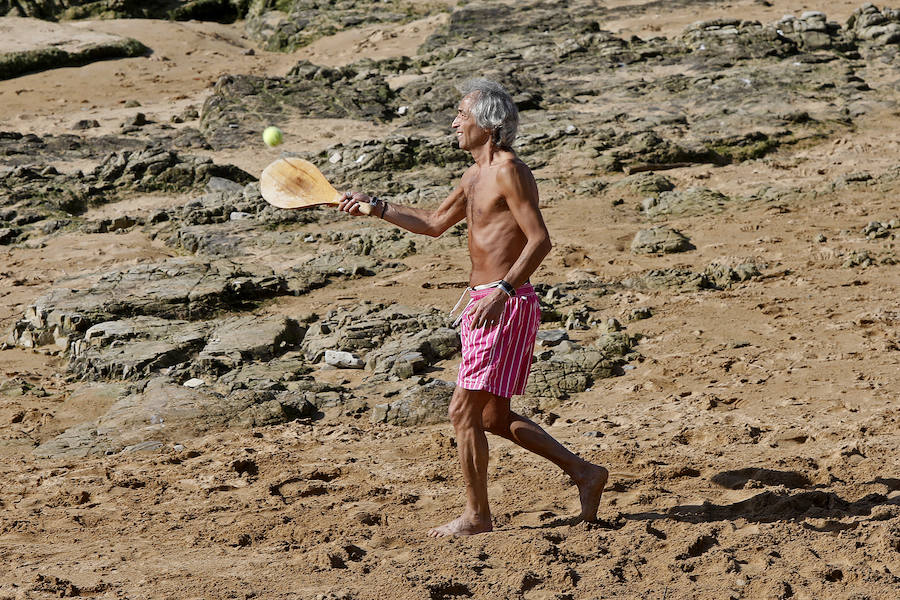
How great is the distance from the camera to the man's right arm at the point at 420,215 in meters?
3.84

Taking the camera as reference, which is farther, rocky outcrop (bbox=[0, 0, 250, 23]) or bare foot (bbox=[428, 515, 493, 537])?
rocky outcrop (bbox=[0, 0, 250, 23])

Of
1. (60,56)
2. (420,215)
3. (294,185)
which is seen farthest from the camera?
(60,56)

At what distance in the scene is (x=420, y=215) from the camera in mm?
3951

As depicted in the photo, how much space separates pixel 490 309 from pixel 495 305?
0.9 inches

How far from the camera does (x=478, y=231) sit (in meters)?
3.62

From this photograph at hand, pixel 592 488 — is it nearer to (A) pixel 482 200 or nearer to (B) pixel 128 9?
(A) pixel 482 200

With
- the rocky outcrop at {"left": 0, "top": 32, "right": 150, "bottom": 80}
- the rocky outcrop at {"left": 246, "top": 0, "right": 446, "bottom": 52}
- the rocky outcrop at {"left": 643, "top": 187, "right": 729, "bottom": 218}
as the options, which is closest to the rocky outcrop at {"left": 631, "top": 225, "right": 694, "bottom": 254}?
the rocky outcrop at {"left": 643, "top": 187, "right": 729, "bottom": 218}

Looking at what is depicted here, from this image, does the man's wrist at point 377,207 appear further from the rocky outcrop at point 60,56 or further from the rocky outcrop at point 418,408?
the rocky outcrop at point 60,56

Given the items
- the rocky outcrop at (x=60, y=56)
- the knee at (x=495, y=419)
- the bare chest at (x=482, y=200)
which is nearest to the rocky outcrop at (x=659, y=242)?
the bare chest at (x=482, y=200)

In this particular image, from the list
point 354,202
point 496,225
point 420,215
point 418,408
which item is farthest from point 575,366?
point 496,225

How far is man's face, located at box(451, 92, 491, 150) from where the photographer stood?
11.8ft

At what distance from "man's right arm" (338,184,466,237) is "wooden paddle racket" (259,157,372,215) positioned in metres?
0.19

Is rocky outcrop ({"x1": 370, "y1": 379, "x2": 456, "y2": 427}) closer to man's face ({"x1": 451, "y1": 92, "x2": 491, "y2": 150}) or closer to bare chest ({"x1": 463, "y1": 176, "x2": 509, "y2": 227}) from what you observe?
bare chest ({"x1": 463, "y1": 176, "x2": 509, "y2": 227})

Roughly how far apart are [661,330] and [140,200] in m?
6.45
